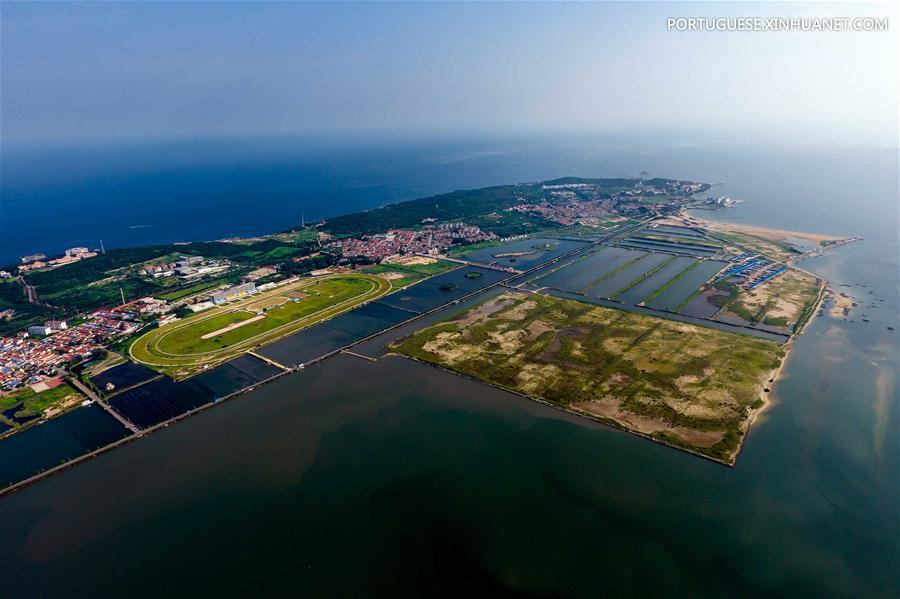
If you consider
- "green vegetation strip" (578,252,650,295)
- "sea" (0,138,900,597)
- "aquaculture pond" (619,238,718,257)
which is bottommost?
"sea" (0,138,900,597)

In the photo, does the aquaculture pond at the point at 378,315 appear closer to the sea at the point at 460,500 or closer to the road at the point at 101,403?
the sea at the point at 460,500

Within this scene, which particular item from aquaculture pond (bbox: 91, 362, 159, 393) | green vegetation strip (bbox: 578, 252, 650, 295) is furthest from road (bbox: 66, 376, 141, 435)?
green vegetation strip (bbox: 578, 252, 650, 295)

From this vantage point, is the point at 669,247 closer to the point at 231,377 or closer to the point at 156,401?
the point at 231,377

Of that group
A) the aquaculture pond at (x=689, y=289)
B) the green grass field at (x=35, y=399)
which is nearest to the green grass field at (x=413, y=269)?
the aquaculture pond at (x=689, y=289)

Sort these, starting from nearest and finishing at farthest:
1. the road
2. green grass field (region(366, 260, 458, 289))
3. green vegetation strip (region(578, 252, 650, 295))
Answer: the road < green vegetation strip (region(578, 252, 650, 295)) < green grass field (region(366, 260, 458, 289))

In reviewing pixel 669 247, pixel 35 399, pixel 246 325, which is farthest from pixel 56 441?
pixel 669 247

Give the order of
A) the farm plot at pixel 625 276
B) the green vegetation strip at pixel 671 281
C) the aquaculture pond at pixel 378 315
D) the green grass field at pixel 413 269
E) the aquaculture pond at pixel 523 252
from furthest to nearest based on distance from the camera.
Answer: the aquaculture pond at pixel 523 252 < the green grass field at pixel 413 269 < the farm plot at pixel 625 276 < the green vegetation strip at pixel 671 281 < the aquaculture pond at pixel 378 315

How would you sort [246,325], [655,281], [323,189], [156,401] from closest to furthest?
[156,401], [246,325], [655,281], [323,189]

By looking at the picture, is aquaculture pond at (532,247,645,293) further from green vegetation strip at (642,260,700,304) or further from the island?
green vegetation strip at (642,260,700,304)

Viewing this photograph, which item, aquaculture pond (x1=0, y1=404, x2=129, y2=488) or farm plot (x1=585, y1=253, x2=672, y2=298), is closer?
aquaculture pond (x1=0, y1=404, x2=129, y2=488)

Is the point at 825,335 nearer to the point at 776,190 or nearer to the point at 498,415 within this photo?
the point at 498,415
